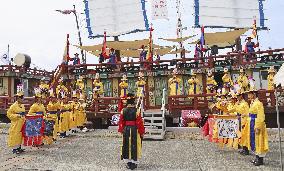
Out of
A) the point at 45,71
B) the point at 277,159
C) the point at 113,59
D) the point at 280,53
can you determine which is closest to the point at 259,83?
the point at 280,53

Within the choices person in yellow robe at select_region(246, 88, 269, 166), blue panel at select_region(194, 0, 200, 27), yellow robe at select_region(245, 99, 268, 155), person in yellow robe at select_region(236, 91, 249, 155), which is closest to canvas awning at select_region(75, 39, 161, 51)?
blue panel at select_region(194, 0, 200, 27)

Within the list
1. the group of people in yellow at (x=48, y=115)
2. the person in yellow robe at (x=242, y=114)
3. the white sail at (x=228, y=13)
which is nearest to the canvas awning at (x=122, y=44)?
the white sail at (x=228, y=13)

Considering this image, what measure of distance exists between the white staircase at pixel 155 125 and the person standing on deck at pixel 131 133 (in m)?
4.57

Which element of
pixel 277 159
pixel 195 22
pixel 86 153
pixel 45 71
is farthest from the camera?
pixel 45 71

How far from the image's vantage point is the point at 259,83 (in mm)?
19891

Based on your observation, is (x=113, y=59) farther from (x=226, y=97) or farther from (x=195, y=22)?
(x=226, y=97)

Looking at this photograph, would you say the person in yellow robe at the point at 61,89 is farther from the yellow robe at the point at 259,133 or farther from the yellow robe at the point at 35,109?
the yellow robe at the point at 259,133

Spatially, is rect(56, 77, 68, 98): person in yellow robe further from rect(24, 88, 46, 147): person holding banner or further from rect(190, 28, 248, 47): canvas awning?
rect(190, 28, 248, 47): canvas awning

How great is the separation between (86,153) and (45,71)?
23155 mm

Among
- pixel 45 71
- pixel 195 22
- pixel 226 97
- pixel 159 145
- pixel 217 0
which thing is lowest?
pixel 159 145

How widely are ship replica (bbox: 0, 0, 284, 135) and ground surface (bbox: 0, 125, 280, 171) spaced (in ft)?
8.29

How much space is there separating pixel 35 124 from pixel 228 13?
24008 millimetres

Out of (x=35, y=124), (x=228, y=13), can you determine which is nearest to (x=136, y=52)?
(x=228, y=13)

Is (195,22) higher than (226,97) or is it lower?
higher
